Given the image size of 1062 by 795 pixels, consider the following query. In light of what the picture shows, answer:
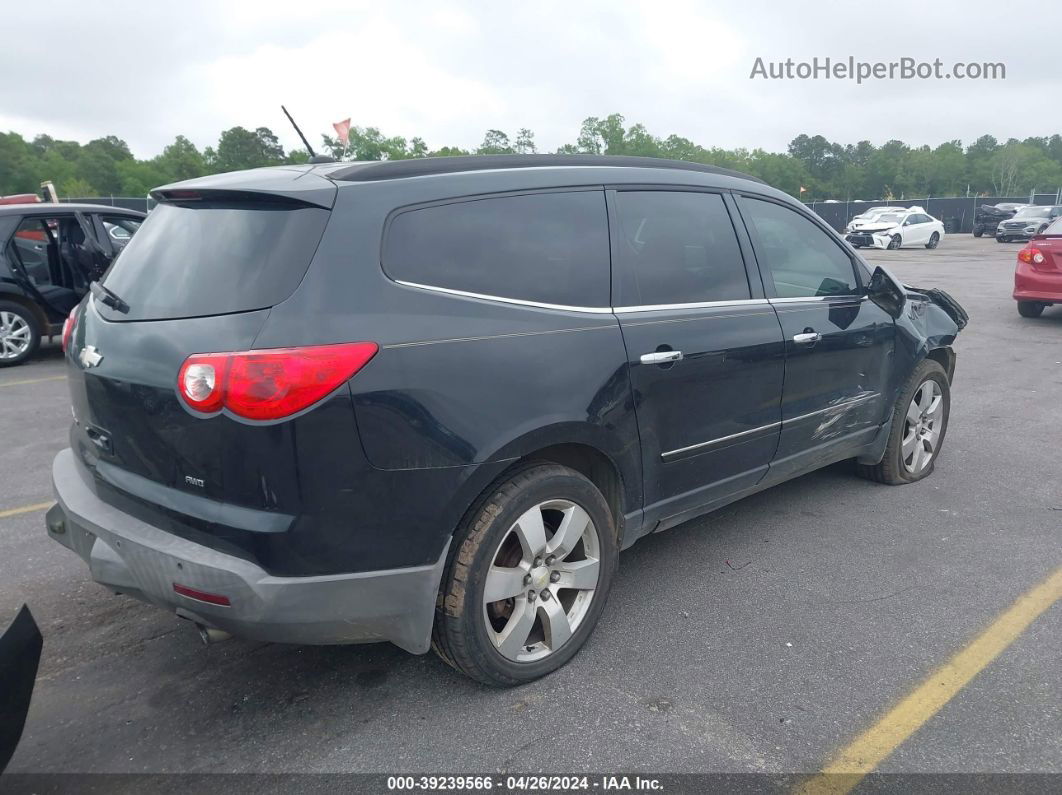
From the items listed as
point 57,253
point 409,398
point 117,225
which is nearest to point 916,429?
point 409,398

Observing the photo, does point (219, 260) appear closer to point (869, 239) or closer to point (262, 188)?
point (262, 188)

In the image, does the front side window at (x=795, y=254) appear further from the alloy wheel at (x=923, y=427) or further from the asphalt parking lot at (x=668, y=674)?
the asphalt parking lot at (x=668, y=674)

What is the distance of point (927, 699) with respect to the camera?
2816 mm

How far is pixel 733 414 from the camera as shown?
3.53 metres

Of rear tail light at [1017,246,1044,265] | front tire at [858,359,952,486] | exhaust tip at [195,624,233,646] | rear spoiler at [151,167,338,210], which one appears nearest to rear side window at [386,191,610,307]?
rear spoiler at [151,167,338,210]

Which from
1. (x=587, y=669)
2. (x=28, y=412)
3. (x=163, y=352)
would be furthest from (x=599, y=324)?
(x=28, y=412)

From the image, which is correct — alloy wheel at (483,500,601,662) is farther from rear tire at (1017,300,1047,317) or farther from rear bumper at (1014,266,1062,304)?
rear tire at (1017,300,1047,317)

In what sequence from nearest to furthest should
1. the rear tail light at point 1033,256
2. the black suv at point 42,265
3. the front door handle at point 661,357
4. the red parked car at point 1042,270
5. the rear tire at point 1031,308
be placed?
the front door handle at point 661,357, the black suv at point 42,265, the red parked car at point 1042,270, the rear tail light at point 1033,256, the rear tire at point 1031,308

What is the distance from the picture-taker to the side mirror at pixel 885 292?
4453 millimetres

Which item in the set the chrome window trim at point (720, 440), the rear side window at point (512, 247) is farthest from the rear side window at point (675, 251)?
the chrome window trim at point (720, 440)

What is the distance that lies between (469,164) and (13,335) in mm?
8125

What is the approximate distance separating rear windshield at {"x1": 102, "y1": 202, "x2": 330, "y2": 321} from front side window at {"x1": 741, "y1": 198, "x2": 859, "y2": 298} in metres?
2.20

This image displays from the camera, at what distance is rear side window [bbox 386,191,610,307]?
2.63 meters

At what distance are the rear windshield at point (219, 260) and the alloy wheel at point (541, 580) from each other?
1106mm
